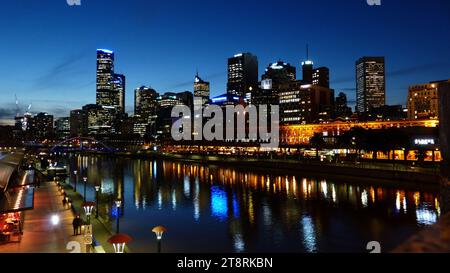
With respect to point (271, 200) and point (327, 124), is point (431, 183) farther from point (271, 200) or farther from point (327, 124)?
point (327, 124)

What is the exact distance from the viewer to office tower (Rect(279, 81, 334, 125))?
144750 mm

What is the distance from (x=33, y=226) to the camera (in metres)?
19.4

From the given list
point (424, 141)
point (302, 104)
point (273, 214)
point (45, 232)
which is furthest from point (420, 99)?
point (45, 232)

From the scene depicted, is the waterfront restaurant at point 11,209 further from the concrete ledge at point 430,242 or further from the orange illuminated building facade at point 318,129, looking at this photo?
the orange illuminated building facade at point 318,129

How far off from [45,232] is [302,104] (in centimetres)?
13563

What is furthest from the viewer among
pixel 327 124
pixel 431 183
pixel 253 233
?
pixel 327 124

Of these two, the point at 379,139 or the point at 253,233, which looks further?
the point at 379,139

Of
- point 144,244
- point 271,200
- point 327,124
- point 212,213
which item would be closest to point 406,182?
point 271,200

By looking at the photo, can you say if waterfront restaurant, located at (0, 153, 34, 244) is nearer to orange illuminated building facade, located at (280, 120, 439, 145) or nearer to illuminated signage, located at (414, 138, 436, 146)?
illuminated signage, located at (414, 138, 436, 146)

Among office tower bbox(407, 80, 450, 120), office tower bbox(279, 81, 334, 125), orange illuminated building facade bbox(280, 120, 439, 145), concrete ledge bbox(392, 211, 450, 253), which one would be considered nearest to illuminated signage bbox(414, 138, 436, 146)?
orange illuminated building facade bbox(280, 120, 439, 145)

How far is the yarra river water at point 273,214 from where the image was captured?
2053 cm

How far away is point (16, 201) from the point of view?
54.7 ft
